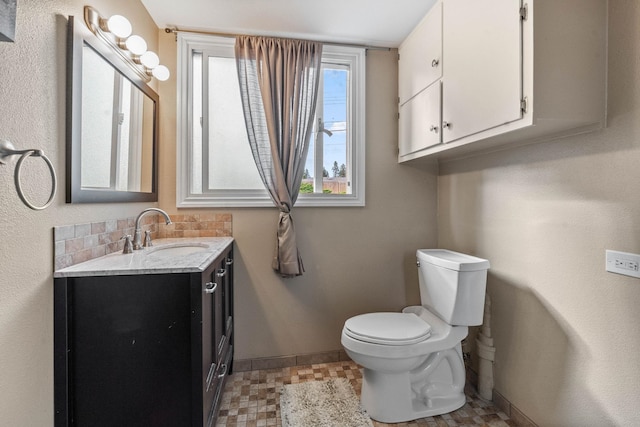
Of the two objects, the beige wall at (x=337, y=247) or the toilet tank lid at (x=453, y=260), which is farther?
the beige wall at (x=337, y=247)

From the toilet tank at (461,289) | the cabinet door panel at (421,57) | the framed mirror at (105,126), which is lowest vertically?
the toilet tank at (461,289)

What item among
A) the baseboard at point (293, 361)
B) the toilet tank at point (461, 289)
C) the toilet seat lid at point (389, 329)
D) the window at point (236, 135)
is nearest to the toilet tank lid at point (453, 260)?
the toilet tank at point (461, 289)

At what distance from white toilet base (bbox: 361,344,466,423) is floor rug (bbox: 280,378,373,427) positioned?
0.09m

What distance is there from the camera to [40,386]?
105cm

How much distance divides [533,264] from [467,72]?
997mm

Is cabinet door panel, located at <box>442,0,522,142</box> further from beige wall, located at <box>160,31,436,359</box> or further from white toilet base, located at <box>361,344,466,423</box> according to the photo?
white toilet base, located at <box>361,344,466,423</box>

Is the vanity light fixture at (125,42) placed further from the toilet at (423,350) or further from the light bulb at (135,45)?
the toilet at (423,350)

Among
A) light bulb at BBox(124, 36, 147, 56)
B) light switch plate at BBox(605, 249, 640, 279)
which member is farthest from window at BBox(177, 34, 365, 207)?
light switch plate at BBox(605, 249, 640, 279)

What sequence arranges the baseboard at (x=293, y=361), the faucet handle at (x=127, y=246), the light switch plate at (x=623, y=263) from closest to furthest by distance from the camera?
the light switch plate at (x=623, y=263)
the faucet handle at (x=127, y=246)
the baseboard at (x=293, y=361)

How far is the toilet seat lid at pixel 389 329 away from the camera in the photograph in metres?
1.59

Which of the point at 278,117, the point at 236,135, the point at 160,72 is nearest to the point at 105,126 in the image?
the point at 160,72

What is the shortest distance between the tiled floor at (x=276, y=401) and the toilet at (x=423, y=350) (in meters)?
0.07

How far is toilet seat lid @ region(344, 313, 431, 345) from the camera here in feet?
5.22

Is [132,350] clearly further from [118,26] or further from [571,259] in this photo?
[571,259]
